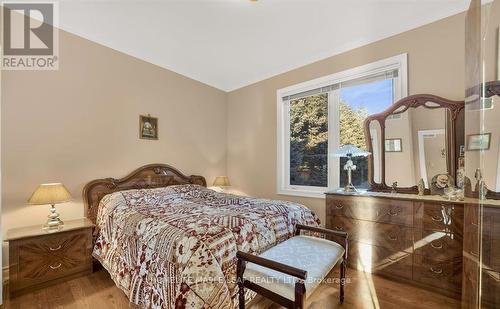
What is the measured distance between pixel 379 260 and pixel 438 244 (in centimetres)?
54

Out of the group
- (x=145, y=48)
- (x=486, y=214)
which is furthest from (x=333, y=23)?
(x=145, y=48)

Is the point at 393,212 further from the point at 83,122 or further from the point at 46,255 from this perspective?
the point at 83,122

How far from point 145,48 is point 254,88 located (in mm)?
1803

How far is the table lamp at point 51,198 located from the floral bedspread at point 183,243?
1.27 feet

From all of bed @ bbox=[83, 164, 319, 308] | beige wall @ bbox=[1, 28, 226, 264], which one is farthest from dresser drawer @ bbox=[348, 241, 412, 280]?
beige wall @ bbox=[1, 28, 226, 264]

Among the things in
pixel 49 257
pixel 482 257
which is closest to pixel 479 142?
pixel 482 257

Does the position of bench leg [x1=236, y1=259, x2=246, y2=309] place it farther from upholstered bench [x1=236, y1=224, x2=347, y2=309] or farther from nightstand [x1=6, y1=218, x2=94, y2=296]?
nightstand [x1=6, y1=218, x2=94, y2=296]

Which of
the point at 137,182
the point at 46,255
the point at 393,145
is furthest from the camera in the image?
the point at 137,182

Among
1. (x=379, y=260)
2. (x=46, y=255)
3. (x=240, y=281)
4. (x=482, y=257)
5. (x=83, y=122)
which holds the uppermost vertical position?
(x=83, y=122)

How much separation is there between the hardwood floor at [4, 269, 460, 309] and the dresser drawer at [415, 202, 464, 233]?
0.60 meters

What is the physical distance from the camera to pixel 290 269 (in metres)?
1.25

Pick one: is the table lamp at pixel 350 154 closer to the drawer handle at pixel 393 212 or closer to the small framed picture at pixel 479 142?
the drawer handle at pixel 393 212

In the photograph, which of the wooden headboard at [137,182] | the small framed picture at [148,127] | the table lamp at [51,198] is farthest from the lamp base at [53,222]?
the small framed picture at [148,127]

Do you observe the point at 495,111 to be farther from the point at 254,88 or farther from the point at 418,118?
the point at 254,88
